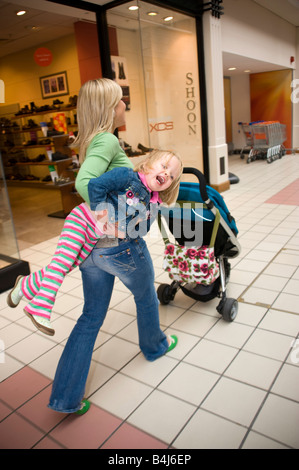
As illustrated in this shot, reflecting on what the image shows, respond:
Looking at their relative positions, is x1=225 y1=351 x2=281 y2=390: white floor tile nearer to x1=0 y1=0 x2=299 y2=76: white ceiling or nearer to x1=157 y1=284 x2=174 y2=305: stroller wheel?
x1=157 y1=284 x2=174 y2=305: stroller wheel

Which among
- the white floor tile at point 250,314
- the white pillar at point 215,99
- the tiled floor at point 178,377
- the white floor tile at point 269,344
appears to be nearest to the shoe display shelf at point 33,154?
the white pillar at point 215,99

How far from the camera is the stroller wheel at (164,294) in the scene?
2.95m

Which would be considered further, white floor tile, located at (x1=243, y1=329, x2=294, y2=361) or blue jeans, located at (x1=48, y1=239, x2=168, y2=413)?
white floor tile, located at (x1=243, y1=329, x2=294, y2=361)

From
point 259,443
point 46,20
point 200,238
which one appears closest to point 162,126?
point 46,20

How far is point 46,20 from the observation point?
652 centimetres

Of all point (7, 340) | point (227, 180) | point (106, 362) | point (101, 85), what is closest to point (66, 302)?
point (7, 340)

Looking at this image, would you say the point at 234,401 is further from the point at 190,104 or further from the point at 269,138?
the point at 269,138

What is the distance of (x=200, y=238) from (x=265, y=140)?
8703mm

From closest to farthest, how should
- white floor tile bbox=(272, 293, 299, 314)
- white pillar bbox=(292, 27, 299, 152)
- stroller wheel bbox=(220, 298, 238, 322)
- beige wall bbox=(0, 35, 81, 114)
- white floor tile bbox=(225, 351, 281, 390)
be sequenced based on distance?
white floor tile bbox=(225, 351, 281, 390), stroller wheel bbox=(220, 298, 238, 322), white floor tile bbox=(272, 293, 299, 314), beige wall bbox=(0, 35, 81, 114), white pillar bbox=(292, 27, 299, 152)

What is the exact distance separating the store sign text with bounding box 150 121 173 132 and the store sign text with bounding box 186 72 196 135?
1.44ft

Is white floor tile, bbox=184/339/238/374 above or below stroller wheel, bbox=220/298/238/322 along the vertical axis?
below

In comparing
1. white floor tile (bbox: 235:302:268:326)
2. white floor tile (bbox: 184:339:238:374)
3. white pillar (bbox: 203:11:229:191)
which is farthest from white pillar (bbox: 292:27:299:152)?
white floor tile (bbox: 184:339:238:374)

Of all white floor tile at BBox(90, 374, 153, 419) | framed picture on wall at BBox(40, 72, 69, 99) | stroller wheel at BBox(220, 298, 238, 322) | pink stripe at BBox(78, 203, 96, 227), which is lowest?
white floor tile at BBox(90, 374, 153, 419)

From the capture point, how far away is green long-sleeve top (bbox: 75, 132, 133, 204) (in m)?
1.52
